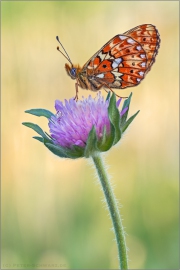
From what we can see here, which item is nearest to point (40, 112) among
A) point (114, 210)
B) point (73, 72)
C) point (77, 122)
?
point (77, 122)

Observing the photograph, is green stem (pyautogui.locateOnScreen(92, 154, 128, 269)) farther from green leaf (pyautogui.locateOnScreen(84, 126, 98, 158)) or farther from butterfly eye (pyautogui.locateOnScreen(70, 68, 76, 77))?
butterfly eye (pyautogui.locateOnScreen(70, 68, 76, 77))

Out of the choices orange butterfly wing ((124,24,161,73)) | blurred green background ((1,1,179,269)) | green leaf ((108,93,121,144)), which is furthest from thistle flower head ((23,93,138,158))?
blurred green background ((1,1,179,269))

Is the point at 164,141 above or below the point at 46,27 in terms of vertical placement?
below

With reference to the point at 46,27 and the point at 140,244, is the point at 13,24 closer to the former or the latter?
the point at 46,27

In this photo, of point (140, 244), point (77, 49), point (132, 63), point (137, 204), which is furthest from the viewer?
point (77, 49)

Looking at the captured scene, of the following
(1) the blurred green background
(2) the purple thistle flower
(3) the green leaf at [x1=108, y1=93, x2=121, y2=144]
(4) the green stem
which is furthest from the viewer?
(1) the blurred green background

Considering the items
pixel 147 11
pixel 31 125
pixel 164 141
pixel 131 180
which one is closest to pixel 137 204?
pixel 131 180
